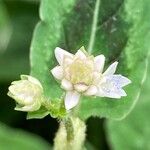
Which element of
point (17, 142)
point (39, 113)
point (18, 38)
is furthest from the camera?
point (18, 38)

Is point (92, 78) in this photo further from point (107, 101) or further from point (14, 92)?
point (107, 101)

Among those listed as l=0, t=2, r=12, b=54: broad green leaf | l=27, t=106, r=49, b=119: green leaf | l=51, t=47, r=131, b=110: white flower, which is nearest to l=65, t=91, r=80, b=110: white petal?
l=51, t=47, r=131, b=110: white flower

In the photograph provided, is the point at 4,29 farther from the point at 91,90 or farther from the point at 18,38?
the point at 91,90

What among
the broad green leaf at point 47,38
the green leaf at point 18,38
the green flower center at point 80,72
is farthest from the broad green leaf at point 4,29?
the green flower center at point 80,72

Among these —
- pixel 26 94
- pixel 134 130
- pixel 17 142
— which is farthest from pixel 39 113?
pixel 134 130

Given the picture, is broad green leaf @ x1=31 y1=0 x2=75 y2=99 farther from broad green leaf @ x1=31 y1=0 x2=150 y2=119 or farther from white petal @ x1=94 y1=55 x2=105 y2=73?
white petal @ x1=94 y1=55 x2=105 y2=73

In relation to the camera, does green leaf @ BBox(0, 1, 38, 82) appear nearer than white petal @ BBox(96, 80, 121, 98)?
No
